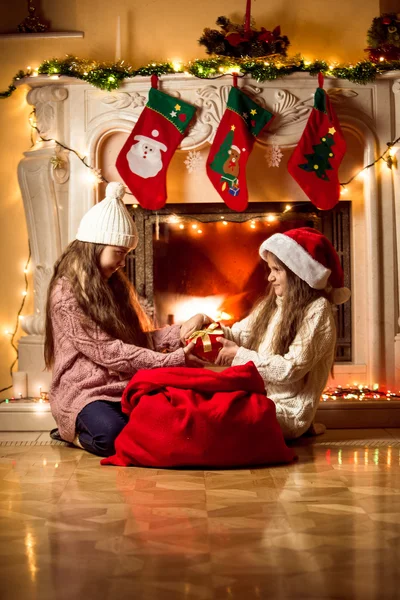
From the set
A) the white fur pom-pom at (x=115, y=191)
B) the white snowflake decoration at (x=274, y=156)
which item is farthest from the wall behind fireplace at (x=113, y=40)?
the white fur pom-pom at (x=115, y=191)

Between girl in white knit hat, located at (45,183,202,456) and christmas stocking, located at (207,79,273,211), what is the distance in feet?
2.47

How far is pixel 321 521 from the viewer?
2.24 meters

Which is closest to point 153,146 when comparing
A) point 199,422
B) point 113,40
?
point 113,40

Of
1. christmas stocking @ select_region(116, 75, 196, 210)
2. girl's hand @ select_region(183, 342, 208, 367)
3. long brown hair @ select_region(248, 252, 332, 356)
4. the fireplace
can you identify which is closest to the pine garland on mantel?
christmas stocking @ select_region(116, 75, 196, 210)

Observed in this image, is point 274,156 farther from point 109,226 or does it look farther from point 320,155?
point 109,226

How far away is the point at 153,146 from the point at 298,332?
138 cm

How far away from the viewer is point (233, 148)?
13.7ft

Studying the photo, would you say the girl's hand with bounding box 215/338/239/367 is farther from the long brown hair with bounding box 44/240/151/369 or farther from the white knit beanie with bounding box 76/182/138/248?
the white knit beanie with bounding box 76/182/138/248

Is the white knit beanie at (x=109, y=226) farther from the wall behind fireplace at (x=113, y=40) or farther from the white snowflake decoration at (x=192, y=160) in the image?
the wall behind fireplace at (x=113, y=40)

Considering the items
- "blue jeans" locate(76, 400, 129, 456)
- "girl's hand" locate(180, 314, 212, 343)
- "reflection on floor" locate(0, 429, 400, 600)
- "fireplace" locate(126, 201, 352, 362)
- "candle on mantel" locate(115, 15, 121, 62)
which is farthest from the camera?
"fireplace" locate(126, 201, 352, 362)

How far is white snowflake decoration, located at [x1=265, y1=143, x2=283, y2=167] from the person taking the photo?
4.27m

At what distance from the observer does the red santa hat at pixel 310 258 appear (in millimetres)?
3365

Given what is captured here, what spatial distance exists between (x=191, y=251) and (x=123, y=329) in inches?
49.7

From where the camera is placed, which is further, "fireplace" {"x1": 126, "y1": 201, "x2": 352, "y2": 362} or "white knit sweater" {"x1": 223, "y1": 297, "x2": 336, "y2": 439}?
"fireplace" {"x1": 126, "y1": 201, "x2": 352, "y2": 362}
